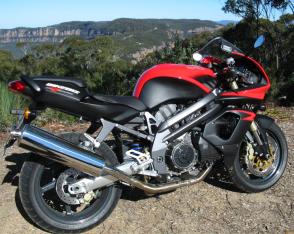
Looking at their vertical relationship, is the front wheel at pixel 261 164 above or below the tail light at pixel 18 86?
below

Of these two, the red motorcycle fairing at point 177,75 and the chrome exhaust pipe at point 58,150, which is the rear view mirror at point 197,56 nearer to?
the red motorcycle fairing at point 177,75

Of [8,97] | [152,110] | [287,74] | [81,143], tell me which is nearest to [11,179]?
[81,143]

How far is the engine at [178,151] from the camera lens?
4086mm

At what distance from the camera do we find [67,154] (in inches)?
142

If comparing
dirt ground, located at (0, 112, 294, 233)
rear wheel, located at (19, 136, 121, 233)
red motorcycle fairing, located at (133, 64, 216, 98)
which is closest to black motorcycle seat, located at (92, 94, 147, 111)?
red motorcycle fairing, located at (133, 64, 216, 98)

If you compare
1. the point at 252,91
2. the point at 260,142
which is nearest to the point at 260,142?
the point at 260,142

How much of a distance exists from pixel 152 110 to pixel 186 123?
0.31 metres

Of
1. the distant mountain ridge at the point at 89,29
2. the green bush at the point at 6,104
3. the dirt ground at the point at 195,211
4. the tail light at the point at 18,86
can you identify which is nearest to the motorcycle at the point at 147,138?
the tail light at the point at 18,86

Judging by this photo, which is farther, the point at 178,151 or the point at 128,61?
the point at 128,61

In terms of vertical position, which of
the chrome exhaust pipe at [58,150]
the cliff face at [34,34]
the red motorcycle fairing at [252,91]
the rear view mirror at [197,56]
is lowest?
the cliff face at [34,34]

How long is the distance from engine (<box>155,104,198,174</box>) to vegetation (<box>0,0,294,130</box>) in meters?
4.23

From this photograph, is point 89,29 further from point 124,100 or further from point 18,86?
point 18,86

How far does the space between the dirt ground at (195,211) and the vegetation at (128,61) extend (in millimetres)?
3832

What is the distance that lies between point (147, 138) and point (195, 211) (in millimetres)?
835
